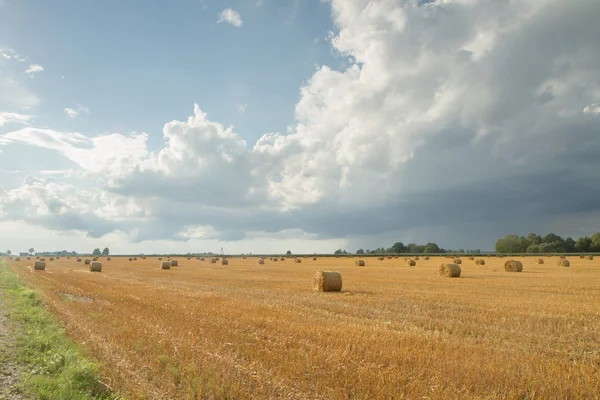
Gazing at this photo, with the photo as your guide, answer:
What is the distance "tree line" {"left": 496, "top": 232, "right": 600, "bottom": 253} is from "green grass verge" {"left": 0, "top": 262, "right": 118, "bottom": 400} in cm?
13250

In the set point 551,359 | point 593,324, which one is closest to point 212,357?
point 551,359

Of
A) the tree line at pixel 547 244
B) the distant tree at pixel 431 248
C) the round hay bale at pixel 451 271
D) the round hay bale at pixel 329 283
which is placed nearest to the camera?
the round hay bale at pixel 329 283

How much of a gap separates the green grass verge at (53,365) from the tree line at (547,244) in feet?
435

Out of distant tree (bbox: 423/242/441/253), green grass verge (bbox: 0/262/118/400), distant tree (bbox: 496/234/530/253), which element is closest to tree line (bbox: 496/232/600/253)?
distant tree (bbox: 496/234/530/253)

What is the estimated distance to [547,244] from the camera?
12312 centimetres

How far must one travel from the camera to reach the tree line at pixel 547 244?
394 ft

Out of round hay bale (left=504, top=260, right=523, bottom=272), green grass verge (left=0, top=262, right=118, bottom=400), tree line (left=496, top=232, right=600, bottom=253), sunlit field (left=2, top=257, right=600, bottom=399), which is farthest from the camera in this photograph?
tree line (left=496, top=232, right=600, bottom=253)

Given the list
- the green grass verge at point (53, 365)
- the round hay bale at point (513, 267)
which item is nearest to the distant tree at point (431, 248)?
the round hay bale at point (513, 267)

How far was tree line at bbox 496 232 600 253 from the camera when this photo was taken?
394 feet

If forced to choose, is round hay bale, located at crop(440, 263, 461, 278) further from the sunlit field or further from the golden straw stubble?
the sunlit field

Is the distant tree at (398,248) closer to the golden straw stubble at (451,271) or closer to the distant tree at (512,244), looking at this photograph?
the distant tree at (512,244)

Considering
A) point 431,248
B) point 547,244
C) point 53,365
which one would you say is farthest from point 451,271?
point 431,248

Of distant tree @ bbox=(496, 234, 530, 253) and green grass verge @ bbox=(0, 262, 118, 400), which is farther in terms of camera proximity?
distant tree @ bbox=(496, 234, 530, 253)

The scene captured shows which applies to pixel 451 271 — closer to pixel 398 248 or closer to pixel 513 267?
Answer: pixel 513 267
